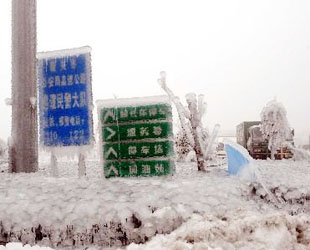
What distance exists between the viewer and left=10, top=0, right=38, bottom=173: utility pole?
828 centimetres

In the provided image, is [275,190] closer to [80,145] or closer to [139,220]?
[139,220]

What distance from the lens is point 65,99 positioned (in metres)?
7.12

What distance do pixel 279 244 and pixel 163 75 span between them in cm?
457

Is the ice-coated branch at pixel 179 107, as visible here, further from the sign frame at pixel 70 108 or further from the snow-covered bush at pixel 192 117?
the sign frame at pixel 70 108

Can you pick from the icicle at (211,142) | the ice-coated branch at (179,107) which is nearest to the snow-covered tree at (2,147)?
the icicle at (211,142)

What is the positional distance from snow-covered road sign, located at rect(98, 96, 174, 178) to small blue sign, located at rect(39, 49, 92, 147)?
531 millimetres

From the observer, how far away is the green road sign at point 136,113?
6602mm

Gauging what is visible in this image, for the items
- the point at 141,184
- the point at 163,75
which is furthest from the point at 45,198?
the point at 163,75

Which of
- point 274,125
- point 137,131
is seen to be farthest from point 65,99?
point 274,125

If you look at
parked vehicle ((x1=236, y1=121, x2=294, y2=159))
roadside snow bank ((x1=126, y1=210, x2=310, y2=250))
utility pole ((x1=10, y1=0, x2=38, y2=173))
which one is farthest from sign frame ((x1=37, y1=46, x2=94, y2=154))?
parked vehicle ((x1=236, y1=121, x2=294, y2=159))

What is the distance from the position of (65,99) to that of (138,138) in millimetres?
1486

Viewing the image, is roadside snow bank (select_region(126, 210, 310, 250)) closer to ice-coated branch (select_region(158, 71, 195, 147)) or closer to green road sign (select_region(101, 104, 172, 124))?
green road sign (select_region(101, 104, 172, 124))

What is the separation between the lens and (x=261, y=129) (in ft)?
75.6

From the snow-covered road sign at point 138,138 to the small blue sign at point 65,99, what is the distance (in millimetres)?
531
